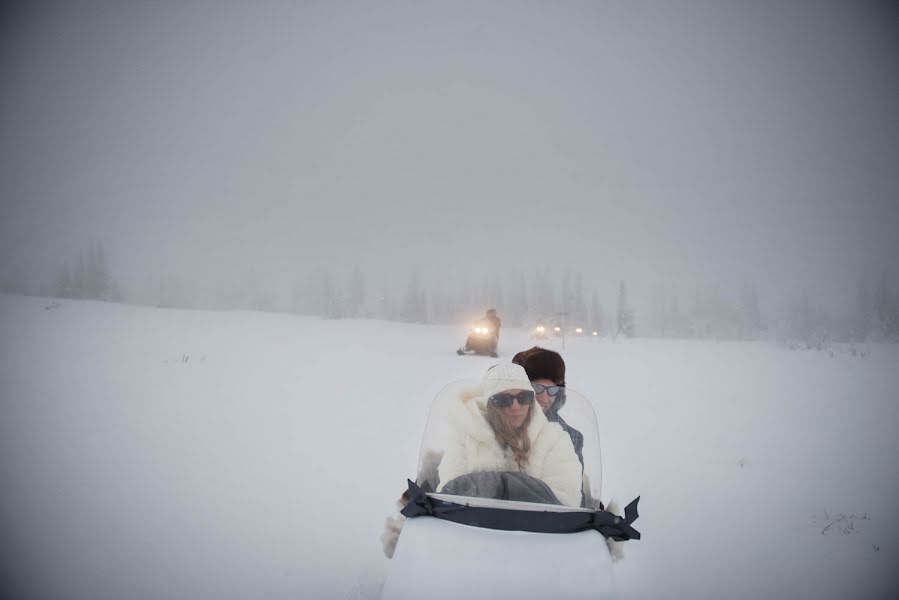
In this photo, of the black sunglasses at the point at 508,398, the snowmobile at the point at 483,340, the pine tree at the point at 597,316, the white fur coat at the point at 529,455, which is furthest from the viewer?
the pine tree at the point at 597,316

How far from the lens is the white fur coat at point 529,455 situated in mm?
2268

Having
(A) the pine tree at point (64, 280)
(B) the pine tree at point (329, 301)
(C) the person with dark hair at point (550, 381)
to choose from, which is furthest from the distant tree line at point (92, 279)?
(C) the person with dark hair at point (550, 381)

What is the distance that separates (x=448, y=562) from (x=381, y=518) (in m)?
2.94

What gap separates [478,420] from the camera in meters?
2.39

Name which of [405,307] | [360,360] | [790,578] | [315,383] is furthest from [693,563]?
[405,307]

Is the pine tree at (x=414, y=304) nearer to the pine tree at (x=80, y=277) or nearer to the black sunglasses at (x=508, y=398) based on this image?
the pine tree at (x=80, y=277)

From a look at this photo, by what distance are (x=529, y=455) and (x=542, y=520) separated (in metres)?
0.41

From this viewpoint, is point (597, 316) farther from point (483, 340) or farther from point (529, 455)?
point (529, 455)

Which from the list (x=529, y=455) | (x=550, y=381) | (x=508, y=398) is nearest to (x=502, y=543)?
(x=529, y=455)

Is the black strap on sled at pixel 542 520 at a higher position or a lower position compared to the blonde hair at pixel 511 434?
lower

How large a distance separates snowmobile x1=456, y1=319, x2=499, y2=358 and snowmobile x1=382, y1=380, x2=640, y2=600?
14429 mm

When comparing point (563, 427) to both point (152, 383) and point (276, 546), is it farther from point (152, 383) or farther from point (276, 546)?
point (152, 383)

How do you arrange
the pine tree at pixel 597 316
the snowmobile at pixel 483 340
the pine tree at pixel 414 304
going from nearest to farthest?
1. the snowmobile at pixel 483 340
2. the pine tree at pixel 414 304
3. the pine tree at pixel 597 316

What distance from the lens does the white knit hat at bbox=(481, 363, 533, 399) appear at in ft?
8.02
